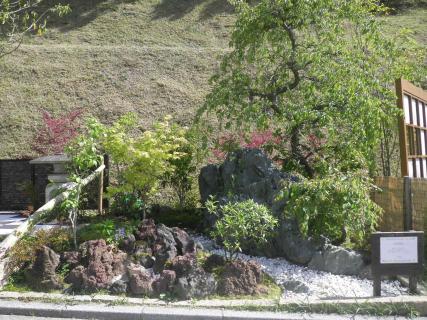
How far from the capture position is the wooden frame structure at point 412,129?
821 centimetres

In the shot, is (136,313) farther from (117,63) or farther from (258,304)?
(117,63)

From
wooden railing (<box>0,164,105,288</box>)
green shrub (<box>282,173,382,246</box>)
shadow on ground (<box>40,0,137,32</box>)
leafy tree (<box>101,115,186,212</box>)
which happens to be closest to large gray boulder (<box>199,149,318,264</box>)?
green shrub (<box>282,173,382,246</box>)

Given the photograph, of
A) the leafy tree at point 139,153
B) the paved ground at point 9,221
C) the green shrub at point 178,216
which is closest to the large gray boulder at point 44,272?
the paved ground at point 9,221

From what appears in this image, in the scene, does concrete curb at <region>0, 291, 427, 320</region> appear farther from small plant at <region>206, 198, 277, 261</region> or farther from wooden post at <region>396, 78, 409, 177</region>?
wooden post at <region>396, 78, 409, 177</region>

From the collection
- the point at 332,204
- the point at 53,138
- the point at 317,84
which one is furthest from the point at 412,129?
the point at 53,138

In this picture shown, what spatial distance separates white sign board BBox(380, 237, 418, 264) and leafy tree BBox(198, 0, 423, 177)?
7.74 feet

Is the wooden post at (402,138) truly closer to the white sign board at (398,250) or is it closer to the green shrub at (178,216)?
the white sign board at (398,250)

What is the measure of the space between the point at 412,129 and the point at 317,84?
205cm

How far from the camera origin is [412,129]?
9.12 meters

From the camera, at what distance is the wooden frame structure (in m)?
8.21

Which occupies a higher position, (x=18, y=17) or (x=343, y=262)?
(x=18, y=17)

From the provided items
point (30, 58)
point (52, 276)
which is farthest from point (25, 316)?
point (30, 58)

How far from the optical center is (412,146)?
9.00 meters

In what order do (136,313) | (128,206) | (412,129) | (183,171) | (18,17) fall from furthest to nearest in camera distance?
(18,17), (183,171), (128,206), (412,129), (136,313)
